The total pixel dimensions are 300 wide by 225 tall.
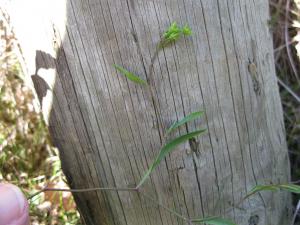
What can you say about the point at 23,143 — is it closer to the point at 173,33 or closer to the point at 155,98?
the point at 155,98

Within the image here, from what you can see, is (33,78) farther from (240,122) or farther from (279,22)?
(279,22)

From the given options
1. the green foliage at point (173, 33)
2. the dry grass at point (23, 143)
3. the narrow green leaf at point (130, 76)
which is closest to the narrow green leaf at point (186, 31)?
the green foliage at point (173, 33)

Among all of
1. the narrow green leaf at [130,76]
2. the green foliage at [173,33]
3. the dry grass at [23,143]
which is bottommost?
the dry grass at [23,143]

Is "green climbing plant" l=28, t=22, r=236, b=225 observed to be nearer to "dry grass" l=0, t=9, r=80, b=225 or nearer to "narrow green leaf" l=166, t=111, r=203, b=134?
"narrow green leaf" l=166, t=111, r=203, b=134

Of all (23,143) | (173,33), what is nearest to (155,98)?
(173,33)

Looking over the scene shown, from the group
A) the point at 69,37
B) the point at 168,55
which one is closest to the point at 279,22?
the point at 168,55

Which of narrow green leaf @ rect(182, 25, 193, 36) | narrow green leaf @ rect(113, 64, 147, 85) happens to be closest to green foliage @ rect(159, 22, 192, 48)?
narrow green leaf @ rect(182, 25, 193, 36)

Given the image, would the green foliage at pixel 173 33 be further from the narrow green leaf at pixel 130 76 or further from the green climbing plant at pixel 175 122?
the narrow green leaf at pixel 130 76
